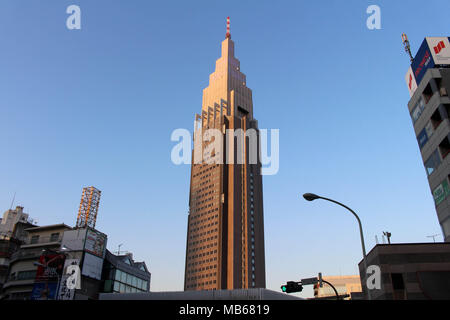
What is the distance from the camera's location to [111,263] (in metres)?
84.3

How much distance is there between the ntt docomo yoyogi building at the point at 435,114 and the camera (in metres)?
45.6

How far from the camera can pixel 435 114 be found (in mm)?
48281

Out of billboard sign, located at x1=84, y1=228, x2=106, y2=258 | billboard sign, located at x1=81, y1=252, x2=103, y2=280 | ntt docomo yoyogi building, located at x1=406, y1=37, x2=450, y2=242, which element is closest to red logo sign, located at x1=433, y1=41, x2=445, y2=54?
ntt docomo yoyogi building, located at x1=406, y1=37, x2=450, y2=242

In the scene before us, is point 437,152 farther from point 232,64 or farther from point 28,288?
point 232,64

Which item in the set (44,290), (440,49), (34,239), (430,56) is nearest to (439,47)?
(440,49)

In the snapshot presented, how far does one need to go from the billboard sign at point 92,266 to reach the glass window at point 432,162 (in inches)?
2671

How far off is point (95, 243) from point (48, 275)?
11.3m

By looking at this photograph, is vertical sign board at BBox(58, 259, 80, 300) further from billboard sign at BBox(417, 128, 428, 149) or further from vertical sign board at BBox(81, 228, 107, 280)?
billboard sign at BBox(417, 128, 428, 149)

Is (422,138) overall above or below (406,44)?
below

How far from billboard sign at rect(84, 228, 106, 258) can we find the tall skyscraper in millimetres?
72653

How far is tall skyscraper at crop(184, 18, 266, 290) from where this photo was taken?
152 m

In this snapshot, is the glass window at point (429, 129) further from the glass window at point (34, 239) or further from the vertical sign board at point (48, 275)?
the glass window at point (34, 239)

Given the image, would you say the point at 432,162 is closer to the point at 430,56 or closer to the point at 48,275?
the point at 430,56

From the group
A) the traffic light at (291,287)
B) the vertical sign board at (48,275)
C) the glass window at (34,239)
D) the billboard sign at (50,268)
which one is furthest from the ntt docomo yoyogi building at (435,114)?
the glass window at (34,239)
